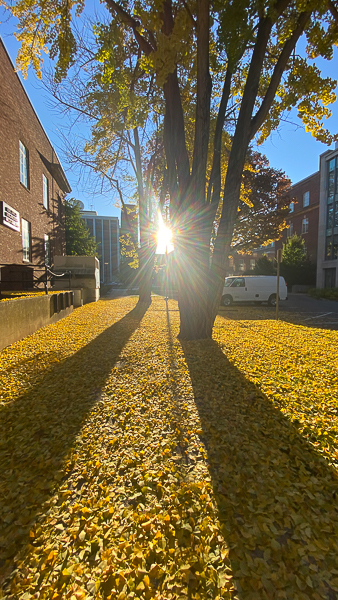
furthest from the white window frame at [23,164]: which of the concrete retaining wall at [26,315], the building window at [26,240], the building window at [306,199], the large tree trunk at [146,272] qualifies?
the building window at [306,199]

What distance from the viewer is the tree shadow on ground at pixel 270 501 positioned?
1497 mm

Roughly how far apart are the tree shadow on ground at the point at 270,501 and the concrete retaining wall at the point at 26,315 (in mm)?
4430

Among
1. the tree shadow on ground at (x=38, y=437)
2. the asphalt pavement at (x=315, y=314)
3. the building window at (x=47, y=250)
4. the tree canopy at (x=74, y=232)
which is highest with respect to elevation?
the tree canopy at (x=74, y=232)

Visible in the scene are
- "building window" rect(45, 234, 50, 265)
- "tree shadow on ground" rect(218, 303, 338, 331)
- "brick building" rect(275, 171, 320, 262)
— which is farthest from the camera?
"brick building" rect(275, 171, 320, 262)

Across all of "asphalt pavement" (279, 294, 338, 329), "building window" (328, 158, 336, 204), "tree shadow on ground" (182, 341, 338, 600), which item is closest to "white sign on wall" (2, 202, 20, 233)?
"tree shadow on ground" (182, 341, 338, 600)

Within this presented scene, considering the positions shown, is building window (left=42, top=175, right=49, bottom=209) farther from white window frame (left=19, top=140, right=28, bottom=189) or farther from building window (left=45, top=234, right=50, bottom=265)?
white window frame (left=19, top=140, right=28, bottom=189)

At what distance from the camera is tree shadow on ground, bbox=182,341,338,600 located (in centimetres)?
150

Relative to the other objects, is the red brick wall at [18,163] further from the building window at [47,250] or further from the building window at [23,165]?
the building window at [47,250]

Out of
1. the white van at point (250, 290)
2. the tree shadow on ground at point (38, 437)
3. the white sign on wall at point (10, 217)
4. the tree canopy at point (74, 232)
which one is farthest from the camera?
the tree canopy at point (74, 232)

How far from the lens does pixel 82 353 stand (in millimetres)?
5754

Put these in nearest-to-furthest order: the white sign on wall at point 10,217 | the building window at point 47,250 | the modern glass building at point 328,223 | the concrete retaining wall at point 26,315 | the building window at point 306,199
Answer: the concrete retaining wall at point 26,315
the white sign on wall at point 10,217
the building window at point 47,250
the modern glass building at point 328,223
the building window at point 306,199

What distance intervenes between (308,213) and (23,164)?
3412 cm

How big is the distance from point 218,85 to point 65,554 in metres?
10.7

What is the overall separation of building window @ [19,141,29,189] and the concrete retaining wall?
884 centimetres
